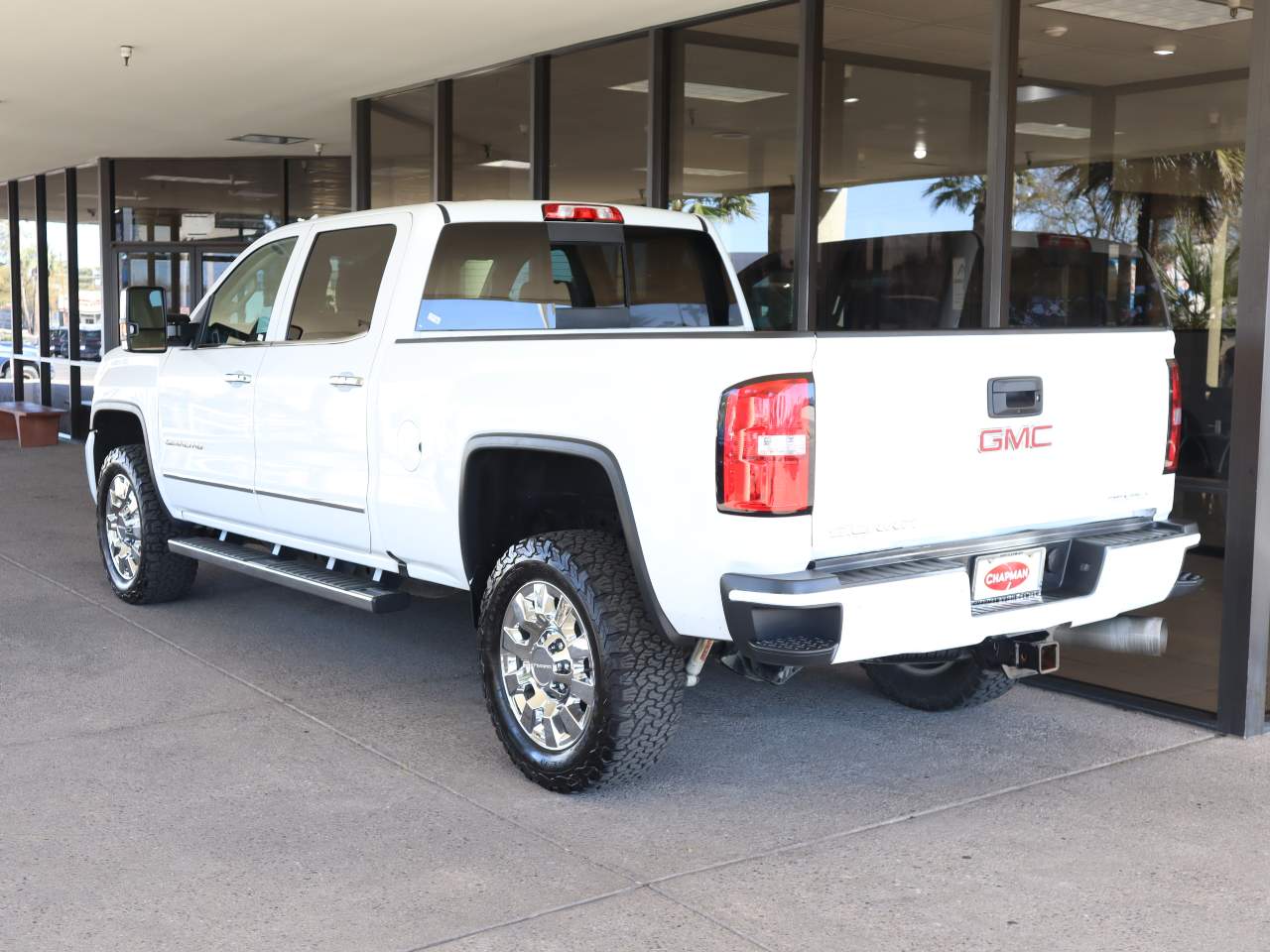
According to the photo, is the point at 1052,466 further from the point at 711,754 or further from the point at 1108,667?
the point at 1108,667

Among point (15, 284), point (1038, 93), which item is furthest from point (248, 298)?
point (15, 284)

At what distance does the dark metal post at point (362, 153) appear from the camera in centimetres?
1205

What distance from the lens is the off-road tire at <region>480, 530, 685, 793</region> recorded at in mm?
4281

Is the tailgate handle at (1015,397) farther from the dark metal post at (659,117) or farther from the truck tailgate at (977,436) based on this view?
the dark metal post at (659,117)

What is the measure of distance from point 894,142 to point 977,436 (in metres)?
3.76

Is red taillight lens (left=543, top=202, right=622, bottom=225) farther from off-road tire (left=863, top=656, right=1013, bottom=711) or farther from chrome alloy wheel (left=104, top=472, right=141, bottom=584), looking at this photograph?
chrome alloy wheel (left=104, top=472, right=141, bottom=584)

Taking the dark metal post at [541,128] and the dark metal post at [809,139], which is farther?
the dark metal post at [541,128]

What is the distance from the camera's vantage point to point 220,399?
255 inches

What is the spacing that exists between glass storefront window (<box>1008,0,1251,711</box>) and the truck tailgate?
196 centimetres

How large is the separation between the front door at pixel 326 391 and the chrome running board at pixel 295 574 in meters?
0.15

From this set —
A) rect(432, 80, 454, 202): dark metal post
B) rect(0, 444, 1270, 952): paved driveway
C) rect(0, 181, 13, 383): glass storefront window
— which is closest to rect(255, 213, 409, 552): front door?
rect(0, 444, 1270, 952): paved driveway

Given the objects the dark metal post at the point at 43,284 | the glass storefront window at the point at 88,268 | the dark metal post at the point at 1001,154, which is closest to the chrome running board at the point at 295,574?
the dark metal post at the point at 1001,154

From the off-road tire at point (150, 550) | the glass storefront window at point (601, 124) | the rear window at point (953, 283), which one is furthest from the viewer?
the glass storefront window at point (601, 124)

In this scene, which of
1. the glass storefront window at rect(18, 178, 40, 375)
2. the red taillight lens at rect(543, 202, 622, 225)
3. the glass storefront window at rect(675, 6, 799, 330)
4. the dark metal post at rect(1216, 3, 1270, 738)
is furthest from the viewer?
the glass storefront window at rect(18, 178, 40, 375)
